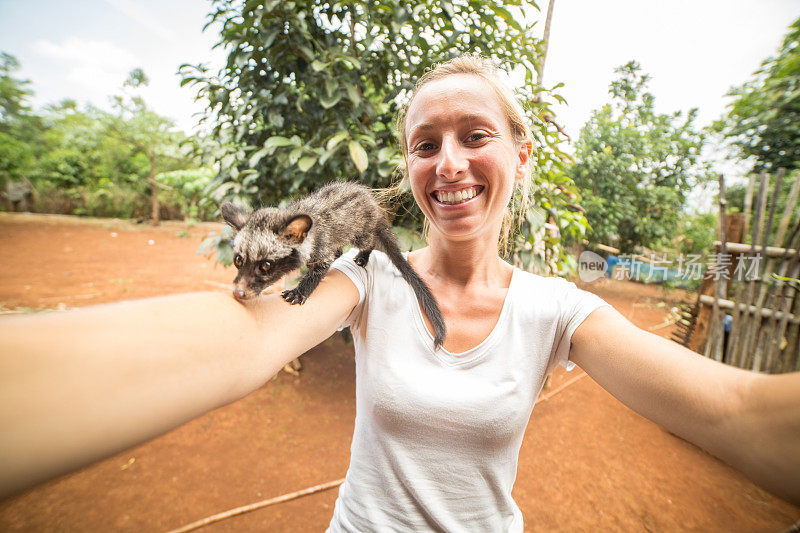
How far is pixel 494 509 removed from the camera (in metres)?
1.37

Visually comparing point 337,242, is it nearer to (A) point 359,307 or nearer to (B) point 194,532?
(A) point 359,307

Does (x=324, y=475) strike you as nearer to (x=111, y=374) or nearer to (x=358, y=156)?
(x=358, y=156)

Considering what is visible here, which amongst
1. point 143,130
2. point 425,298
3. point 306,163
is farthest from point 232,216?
point 143,130

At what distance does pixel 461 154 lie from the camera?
143 cm

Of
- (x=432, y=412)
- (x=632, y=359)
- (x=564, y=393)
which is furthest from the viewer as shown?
(x=564, y=393)

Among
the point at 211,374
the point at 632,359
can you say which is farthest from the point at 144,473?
the point at 632,359

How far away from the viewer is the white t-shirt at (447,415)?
125 cm

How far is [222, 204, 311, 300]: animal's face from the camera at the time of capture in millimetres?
2104

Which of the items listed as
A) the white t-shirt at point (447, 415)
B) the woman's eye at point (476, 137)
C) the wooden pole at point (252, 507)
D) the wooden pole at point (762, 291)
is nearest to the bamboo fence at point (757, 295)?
the wooden pole at point (762, 291)

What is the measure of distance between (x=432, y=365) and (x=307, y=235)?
4.49 feet

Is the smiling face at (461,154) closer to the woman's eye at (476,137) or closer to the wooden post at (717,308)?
the woman's eye at (476,137)

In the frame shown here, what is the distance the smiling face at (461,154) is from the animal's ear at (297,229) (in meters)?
0.79

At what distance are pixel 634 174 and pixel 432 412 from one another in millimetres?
12129

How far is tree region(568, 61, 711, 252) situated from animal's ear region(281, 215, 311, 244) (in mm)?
9315
